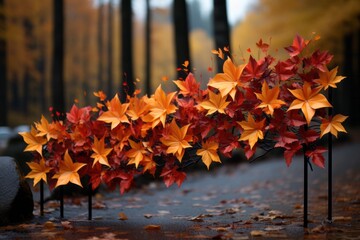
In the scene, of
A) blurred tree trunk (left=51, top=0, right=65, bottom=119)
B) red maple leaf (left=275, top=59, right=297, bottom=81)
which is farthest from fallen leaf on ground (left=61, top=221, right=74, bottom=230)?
blurred tree trunk (left=51, top=0, right=65, bottom=119)

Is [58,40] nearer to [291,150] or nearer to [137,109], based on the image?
[137,109]

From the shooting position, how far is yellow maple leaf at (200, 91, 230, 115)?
188 inches

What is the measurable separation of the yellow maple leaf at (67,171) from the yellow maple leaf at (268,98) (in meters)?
1.75

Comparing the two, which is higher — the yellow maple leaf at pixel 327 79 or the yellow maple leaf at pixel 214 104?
the yellow maple leaf at pixel 327 79

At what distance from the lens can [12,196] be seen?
5.05 meters

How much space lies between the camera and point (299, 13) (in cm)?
1822

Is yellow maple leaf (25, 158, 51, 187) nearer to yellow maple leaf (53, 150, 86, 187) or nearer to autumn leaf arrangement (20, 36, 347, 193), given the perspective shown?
autumn leaf arrangement (20, 36, 347, 193)

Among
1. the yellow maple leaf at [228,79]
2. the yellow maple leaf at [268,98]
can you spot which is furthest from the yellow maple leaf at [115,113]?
the yellow maple leaf at [268,98]

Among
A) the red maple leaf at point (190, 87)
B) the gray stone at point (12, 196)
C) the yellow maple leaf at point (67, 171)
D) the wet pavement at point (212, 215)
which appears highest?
the red maple leaf at point (190, 87)

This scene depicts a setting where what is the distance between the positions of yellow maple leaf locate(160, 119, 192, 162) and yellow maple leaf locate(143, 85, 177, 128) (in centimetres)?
11

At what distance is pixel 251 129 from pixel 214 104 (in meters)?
0.40

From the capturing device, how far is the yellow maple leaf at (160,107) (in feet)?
16.1

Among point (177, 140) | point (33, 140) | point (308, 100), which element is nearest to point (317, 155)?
point (308, 100)

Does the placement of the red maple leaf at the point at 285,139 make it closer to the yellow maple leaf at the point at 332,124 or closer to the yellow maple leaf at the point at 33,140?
the yellow maple leaf at the point at 332,124
